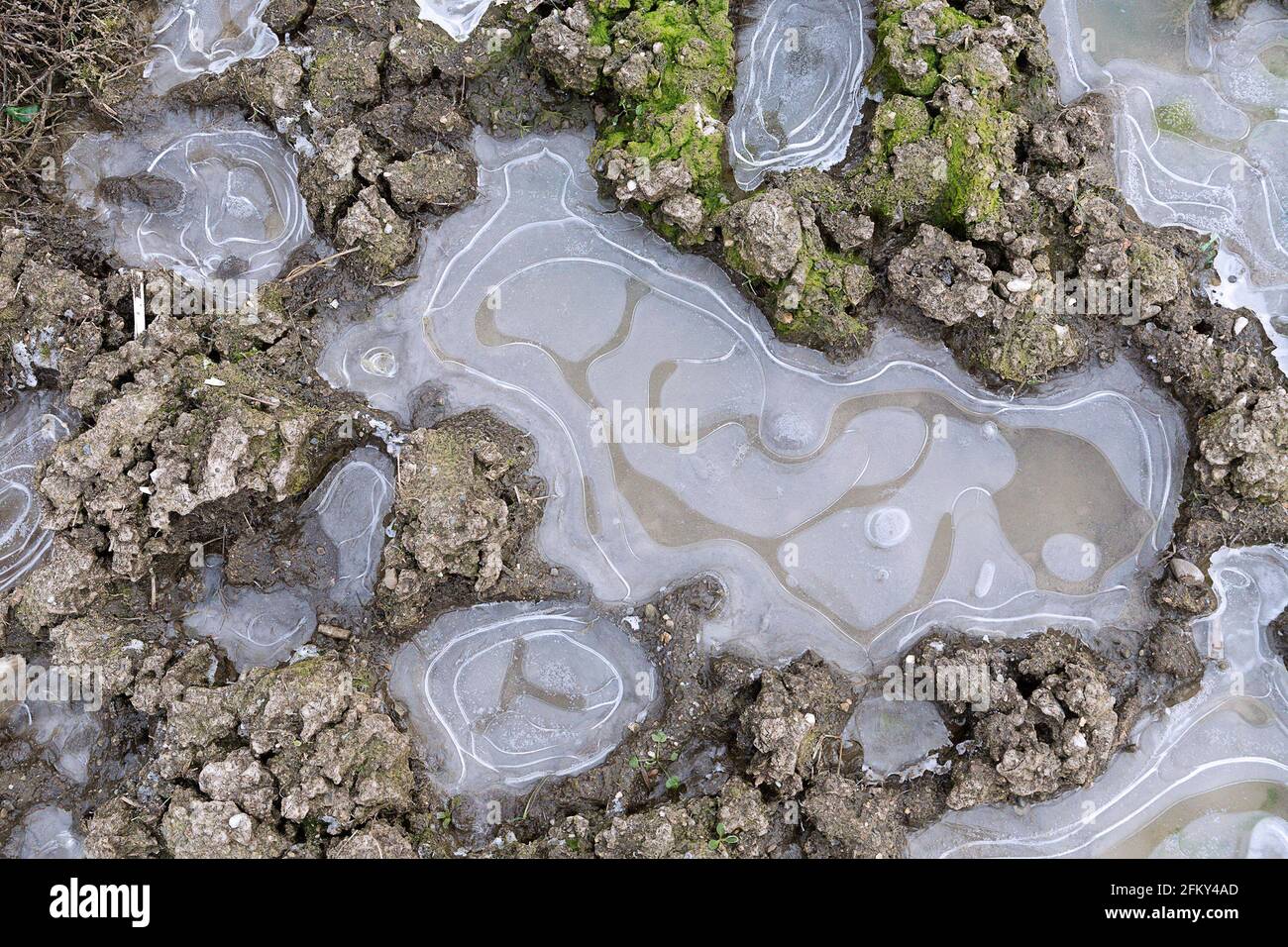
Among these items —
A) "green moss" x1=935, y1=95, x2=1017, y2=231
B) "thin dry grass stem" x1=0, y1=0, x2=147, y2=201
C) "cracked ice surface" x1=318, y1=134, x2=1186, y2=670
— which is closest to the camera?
"green moss" x1=935, y1=95, x2=1017, y2=231

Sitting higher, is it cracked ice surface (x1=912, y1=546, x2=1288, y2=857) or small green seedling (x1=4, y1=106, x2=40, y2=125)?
small green seedling (x1=4, y1=106, x2=40, y2=125)

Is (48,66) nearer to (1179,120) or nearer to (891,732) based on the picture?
(891,732)

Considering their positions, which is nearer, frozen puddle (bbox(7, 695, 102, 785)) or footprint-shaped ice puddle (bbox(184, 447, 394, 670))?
frozen puddle (bbox(7, 695, 102, 785))

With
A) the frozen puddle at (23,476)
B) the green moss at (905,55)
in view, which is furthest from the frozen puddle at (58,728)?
the green moss at (905,55)

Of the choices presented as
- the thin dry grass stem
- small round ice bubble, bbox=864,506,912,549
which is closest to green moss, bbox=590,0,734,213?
small round ice bubble, bbox=864,506,912,549

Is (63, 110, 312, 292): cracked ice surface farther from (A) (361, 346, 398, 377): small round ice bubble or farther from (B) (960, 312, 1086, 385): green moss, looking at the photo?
(B) (960, 312, 1086, 385): green moss

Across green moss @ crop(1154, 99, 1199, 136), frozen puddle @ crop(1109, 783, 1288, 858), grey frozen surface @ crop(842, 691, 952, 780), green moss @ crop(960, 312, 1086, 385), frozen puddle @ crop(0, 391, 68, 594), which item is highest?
green moss @ crop(1154, 99, 1199, 136)

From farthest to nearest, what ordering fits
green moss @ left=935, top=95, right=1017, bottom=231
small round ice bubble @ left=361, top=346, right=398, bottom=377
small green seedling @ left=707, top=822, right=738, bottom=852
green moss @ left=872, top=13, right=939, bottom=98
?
small round ice bubble @ left=361, top=346, right=398, bottom=377
green moss @ left=872, top=13, right=939, bottom=98
green moss @ left=935, top=95, right=1017, bottom=231
small green seedling @ left=707, top=822, right=738, bottom=852
